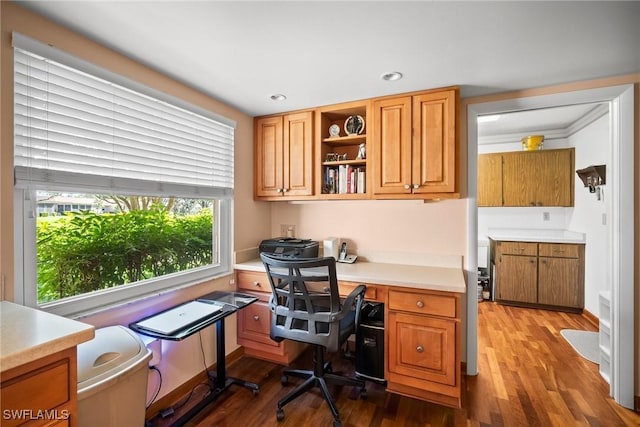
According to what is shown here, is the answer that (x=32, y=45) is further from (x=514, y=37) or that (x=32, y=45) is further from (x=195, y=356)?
(x=514, y=37)

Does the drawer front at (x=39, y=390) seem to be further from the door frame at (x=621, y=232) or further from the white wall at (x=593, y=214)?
the white wall at (x=593, y=214)

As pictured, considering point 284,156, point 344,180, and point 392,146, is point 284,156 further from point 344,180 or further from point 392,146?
point 392,146

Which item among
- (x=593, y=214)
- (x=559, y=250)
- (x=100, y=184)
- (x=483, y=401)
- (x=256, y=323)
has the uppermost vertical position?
(x=100, y=184)

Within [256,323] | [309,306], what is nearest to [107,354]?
Result: [309,306]

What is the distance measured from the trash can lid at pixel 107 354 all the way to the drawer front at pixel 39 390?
266 millimetres

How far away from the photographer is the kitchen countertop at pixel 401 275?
6.40 feet

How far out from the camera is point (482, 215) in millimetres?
4496

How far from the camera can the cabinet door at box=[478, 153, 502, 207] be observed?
4234 mm

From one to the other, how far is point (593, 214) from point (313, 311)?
3.65m

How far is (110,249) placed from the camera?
178 cm

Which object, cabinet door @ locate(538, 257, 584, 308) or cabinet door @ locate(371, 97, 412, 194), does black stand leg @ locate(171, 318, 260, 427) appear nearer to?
cabinet door @ locate(371, 97, 412, 194)

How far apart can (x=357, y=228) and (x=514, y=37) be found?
182cm

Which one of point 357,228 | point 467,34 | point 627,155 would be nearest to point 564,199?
point 627,155

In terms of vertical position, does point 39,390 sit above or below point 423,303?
above
